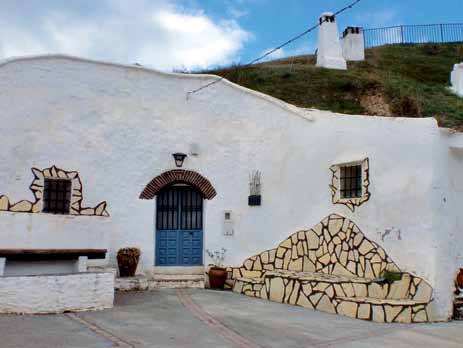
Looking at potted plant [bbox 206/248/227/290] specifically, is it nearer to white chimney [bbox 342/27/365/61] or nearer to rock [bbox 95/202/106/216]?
rock [bbox 95/202/106/216]

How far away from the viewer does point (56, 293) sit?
27.1 feet

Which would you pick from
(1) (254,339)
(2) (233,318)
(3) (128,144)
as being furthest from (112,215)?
(1) (254,339)

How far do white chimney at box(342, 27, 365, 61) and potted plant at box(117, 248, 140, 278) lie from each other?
19.4m

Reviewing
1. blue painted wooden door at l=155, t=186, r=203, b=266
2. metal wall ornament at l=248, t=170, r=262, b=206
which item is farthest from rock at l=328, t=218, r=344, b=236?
blue painted wooden door at l=155, t=186, r=203, b=266

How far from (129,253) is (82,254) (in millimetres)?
1724

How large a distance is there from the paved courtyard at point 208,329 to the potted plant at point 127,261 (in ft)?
5.34

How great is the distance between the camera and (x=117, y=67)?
1184cm

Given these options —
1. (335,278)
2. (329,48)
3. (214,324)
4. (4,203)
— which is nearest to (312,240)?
(335,278)

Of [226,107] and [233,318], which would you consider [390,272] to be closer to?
[233,318]

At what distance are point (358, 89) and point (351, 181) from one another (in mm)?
11649

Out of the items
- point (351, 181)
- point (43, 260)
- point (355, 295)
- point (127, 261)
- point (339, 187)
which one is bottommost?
point (355, 295)

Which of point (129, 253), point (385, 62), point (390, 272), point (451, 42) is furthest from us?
point (451, 42)

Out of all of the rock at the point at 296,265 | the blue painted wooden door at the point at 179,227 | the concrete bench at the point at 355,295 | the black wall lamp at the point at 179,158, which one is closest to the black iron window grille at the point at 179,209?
the blue painted wooden door at the point at 179,227

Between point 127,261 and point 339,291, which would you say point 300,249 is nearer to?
point 339,291
